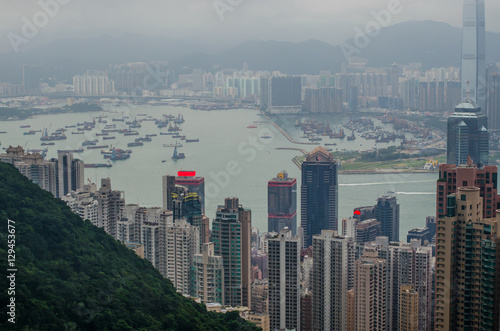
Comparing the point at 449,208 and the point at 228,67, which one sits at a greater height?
the point at 228,67

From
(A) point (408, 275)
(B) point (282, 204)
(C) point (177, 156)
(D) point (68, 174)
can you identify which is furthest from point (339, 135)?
(A) point (408, 275)

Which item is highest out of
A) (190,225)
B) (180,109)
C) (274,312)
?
(180,109)

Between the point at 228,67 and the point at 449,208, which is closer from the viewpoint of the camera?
the point at 449,208

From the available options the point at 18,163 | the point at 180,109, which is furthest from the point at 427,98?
the point at 18,163

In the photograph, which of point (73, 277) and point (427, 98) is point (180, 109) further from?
point (73, 277)

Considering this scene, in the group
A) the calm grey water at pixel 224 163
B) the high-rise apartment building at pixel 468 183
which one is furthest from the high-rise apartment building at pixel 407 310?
the calm grey water at pixel 224 163

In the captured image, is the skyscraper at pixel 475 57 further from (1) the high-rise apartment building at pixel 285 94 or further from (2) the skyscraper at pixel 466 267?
(2) the skyscraper at pixel 466 267

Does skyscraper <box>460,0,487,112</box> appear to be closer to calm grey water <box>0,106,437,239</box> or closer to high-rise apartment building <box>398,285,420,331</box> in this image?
calm grey water <box>0,106,437,239</box>
